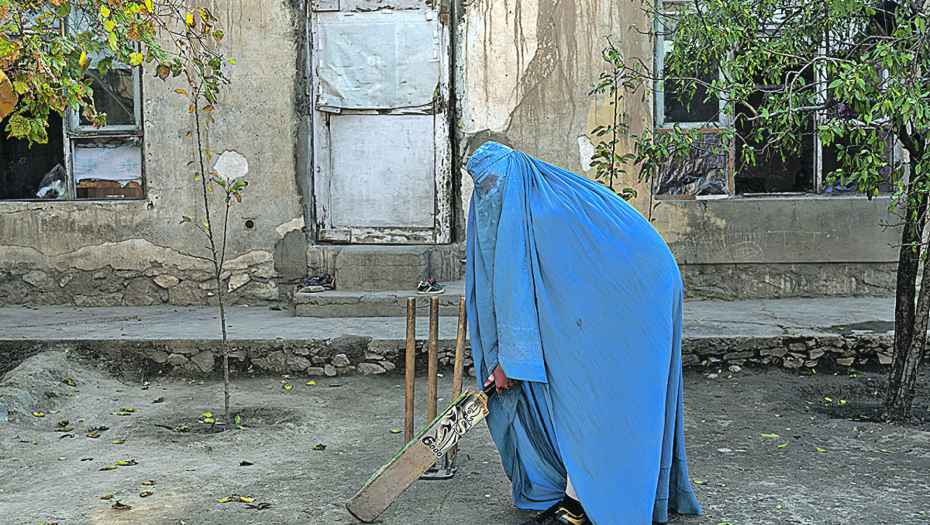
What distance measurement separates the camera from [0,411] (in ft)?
13.9

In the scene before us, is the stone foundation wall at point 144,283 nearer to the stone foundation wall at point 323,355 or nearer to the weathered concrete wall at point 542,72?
the stone foundation wall at point 323,355

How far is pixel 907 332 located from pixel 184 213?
19.0 feet

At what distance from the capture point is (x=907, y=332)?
4.29 m

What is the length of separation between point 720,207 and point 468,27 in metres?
2.75

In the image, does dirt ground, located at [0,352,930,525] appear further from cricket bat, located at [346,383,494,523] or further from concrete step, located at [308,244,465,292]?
concrete step, located at [308,244,465,292]

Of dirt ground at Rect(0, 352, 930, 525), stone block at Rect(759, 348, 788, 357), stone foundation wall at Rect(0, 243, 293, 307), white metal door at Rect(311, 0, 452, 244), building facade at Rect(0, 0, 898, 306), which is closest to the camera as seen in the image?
dirt ground at Rect(0, 352, 930, 525)

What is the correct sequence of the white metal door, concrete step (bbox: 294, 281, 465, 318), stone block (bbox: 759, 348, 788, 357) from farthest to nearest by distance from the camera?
the white metal door → concrete step (bbox: 294, 281, 465, 318) → stone block (bbox: 759, 348, 788, 357)

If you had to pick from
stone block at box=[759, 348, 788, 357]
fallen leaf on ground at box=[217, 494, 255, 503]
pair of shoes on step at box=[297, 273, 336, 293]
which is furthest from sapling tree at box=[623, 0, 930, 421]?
pair of shoes on step at box=[297, 273, 336, 293]

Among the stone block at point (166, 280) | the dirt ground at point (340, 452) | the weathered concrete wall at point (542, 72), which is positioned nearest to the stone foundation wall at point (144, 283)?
the stone block at point (166, 280)

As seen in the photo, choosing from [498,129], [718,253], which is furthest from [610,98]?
[718,253]

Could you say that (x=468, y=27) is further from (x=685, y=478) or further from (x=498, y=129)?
(x=685, y=478)

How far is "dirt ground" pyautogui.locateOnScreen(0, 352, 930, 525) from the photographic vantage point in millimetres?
3084

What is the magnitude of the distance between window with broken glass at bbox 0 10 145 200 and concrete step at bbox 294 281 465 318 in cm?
217

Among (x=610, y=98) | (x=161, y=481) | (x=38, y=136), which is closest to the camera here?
(x=161, y=481)
